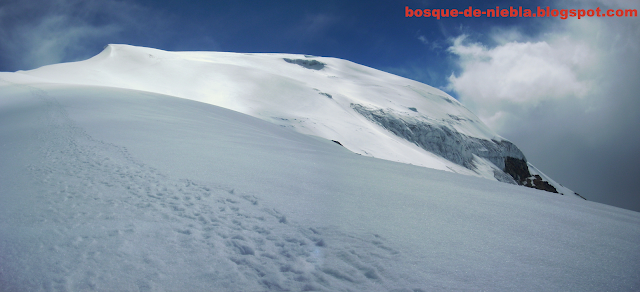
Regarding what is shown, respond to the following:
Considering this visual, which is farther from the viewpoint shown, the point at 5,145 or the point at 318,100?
the point at 318,100

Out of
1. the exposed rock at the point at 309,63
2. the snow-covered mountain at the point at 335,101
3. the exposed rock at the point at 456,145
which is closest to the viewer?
the snow-covered mountain at the point at 335,101

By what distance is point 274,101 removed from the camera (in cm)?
2694

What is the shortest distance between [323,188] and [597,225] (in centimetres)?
286

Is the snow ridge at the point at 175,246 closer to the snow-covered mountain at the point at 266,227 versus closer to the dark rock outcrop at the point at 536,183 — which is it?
the snow-covered mountain at the point at 266,227

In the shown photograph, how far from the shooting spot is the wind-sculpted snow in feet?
107

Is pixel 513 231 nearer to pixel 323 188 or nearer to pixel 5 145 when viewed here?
pixel 323 188

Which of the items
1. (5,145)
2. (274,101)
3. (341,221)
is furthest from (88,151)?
(274,101)

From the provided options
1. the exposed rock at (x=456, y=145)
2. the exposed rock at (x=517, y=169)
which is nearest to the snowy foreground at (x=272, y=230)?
the exposed rock at (x=456, y=145)

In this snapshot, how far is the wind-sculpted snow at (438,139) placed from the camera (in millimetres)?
32719

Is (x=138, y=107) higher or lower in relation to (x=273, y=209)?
higher

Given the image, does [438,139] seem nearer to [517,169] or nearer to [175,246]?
[517,169]

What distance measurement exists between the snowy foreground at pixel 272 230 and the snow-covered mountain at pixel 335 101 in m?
16.3

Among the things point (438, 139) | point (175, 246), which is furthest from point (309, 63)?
point (175, 246)

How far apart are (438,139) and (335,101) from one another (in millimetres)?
13886
